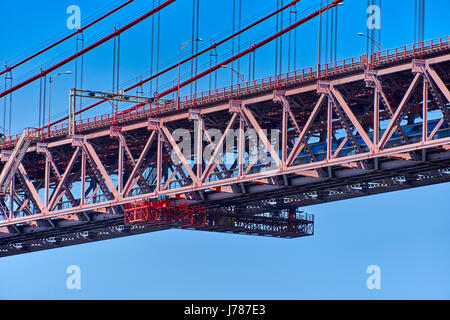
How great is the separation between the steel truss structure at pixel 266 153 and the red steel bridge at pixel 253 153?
11 cm

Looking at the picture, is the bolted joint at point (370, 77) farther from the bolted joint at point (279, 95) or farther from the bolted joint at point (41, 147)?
the bolted joint at point (41, 147)

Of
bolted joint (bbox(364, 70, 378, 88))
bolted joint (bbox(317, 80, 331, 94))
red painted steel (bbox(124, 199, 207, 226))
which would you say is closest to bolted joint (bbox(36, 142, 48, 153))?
red painted steel (bbox(124, 199, 207, 226))

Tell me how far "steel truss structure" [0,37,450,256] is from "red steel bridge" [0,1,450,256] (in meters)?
0.11

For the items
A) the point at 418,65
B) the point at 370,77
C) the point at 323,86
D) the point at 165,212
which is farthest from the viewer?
the point at 165,212

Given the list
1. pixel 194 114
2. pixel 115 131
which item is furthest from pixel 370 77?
pixel 115 131

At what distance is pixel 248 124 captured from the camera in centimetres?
10600

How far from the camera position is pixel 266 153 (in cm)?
11244

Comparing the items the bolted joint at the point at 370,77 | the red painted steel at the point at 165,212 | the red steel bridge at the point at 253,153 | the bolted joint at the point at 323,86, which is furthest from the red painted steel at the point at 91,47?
the bolted joint at the point at 370,77

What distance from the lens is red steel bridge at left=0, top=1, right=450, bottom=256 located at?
310 feet

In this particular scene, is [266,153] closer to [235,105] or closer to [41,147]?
[235,105]

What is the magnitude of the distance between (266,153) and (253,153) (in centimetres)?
214
